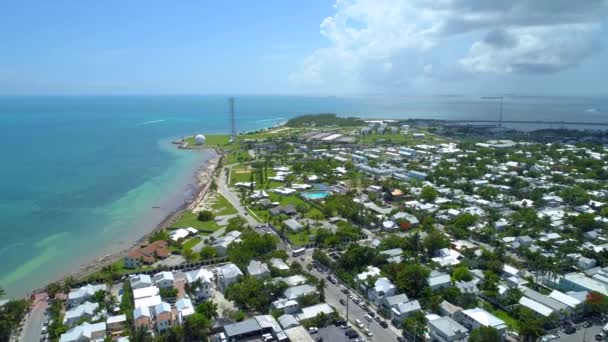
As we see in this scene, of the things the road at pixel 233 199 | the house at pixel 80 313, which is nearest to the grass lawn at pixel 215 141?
the road at pixel 233 199

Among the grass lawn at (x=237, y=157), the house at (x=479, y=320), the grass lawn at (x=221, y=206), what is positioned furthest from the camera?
the grass lawn at (x=237, y=157)

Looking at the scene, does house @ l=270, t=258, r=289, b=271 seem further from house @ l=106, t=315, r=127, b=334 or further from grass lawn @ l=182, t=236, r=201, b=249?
house @ l=106, t=315, r=127, b=334

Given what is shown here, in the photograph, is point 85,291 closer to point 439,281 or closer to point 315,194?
point 439,281

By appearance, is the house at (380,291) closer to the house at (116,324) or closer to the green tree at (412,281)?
the green tree at (412,281)

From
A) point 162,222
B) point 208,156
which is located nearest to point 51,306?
point 162,222

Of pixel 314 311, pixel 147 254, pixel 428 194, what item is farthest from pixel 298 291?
pixel 428 194

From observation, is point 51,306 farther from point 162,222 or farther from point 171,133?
point 171,133
